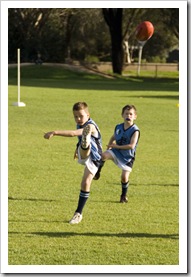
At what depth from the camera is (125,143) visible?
10.7 meters

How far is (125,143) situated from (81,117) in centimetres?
195

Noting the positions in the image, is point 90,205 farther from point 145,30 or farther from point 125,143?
point 145,30

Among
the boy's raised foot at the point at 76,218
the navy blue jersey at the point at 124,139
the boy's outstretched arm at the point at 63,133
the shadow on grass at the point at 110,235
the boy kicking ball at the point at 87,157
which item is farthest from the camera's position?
the navy blue jersey at the point at 124,139

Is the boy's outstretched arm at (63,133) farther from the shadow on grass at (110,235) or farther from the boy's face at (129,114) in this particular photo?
the boy's face at (129,114)

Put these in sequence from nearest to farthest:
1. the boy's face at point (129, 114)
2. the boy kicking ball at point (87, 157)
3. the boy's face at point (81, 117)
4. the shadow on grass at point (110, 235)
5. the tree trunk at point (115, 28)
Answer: the shadow on grass at point (110, 235)
the boy's face at point (81, 117)
the boy kicking ball at point (87, 157)
the boy's face at point (129, 114)
the tree trunk at point (115, 28)

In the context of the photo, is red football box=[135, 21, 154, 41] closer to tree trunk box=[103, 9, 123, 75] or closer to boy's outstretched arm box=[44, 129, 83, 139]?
boy's outstretched arm box=[44, 129, 83, 139]

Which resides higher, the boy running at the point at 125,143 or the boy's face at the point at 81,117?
the boy's face at the point at 81,117

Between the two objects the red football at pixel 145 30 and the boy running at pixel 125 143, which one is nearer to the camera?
the red football at pixel 145 30

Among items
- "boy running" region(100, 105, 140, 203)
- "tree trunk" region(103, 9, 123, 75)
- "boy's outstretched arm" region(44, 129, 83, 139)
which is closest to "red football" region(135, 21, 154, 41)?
"boy running" region(100, 105, 140, 203)

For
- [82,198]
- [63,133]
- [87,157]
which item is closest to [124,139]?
[87,157]

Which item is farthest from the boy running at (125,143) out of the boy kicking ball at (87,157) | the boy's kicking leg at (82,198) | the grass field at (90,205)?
the boy's kicking leg at (82,198)

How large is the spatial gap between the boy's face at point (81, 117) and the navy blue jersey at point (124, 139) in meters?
1.78

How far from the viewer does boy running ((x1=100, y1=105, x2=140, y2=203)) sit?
10.6 m

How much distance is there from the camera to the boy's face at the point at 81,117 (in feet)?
28.9
